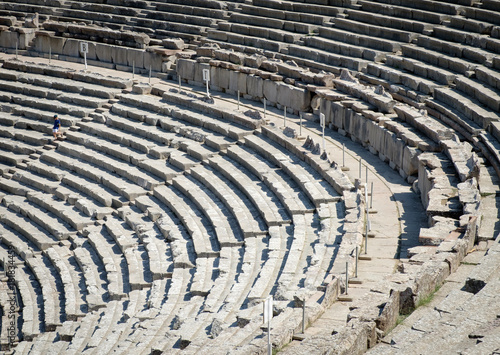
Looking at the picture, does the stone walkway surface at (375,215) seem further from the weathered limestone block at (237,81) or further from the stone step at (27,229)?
the stone step at (27,229)

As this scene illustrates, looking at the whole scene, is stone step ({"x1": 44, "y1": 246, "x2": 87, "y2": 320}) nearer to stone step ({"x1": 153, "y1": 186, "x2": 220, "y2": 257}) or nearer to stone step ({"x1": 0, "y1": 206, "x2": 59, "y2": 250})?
stone step ({"x1": 0, "y1": 206, "x2": 59, "y2": 250})

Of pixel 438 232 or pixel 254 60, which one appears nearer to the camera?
pixel 438 232

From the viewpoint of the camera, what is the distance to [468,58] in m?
24.8

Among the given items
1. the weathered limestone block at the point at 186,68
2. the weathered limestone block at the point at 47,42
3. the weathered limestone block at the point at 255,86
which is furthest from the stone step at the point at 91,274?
the weathered limestone block at the point at 47,42

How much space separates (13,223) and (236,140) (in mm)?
6860

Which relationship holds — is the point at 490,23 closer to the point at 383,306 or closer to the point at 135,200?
the point at 135,200

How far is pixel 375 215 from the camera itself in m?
18.8

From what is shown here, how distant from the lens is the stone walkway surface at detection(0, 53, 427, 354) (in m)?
13.9

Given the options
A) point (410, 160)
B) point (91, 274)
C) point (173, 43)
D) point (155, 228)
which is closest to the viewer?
point (410, 160)

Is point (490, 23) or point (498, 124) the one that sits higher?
point (490, 23)

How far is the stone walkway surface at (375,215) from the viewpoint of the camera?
45.7 feet

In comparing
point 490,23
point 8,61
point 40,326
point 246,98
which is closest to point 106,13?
point 8,61

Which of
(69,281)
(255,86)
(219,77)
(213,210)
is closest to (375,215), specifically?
(213,210)

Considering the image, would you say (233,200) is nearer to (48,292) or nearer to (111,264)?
(111,264)
